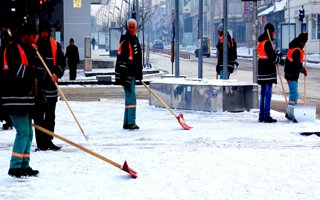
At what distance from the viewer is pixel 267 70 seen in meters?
14.6

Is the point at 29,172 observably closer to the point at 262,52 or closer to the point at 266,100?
the point at 266,100

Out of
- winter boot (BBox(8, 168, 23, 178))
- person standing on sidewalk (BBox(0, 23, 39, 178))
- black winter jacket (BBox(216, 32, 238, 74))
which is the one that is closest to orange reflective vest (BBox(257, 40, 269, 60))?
black winter jacket (BBox(216, 32, 238, 74))

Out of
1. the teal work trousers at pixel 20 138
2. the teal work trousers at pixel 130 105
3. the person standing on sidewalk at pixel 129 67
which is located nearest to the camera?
the teal work trousers at pixel 20 138

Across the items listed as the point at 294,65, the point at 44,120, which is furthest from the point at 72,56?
the point at 44,120

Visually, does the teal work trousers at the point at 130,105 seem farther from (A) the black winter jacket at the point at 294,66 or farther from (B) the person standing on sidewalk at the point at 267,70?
(A) the black winter jacket at the point at 294,66

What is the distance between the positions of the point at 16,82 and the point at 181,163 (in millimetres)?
2438

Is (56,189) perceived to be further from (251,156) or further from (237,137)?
(237,137)

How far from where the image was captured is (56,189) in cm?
820

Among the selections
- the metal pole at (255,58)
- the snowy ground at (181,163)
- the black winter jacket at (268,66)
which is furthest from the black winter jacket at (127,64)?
the metal pole at (255,58)

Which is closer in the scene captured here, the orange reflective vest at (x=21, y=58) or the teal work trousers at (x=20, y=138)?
the orange reflective vest at (x=21, y=58)

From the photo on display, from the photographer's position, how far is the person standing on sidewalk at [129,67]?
1350 centimetres

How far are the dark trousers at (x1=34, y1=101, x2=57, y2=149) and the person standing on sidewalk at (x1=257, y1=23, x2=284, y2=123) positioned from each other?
189 inches

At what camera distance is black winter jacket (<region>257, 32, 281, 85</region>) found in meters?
14.5

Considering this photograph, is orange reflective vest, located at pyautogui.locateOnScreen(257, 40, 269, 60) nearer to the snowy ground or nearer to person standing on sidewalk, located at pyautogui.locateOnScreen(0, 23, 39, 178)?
the snowy ground
